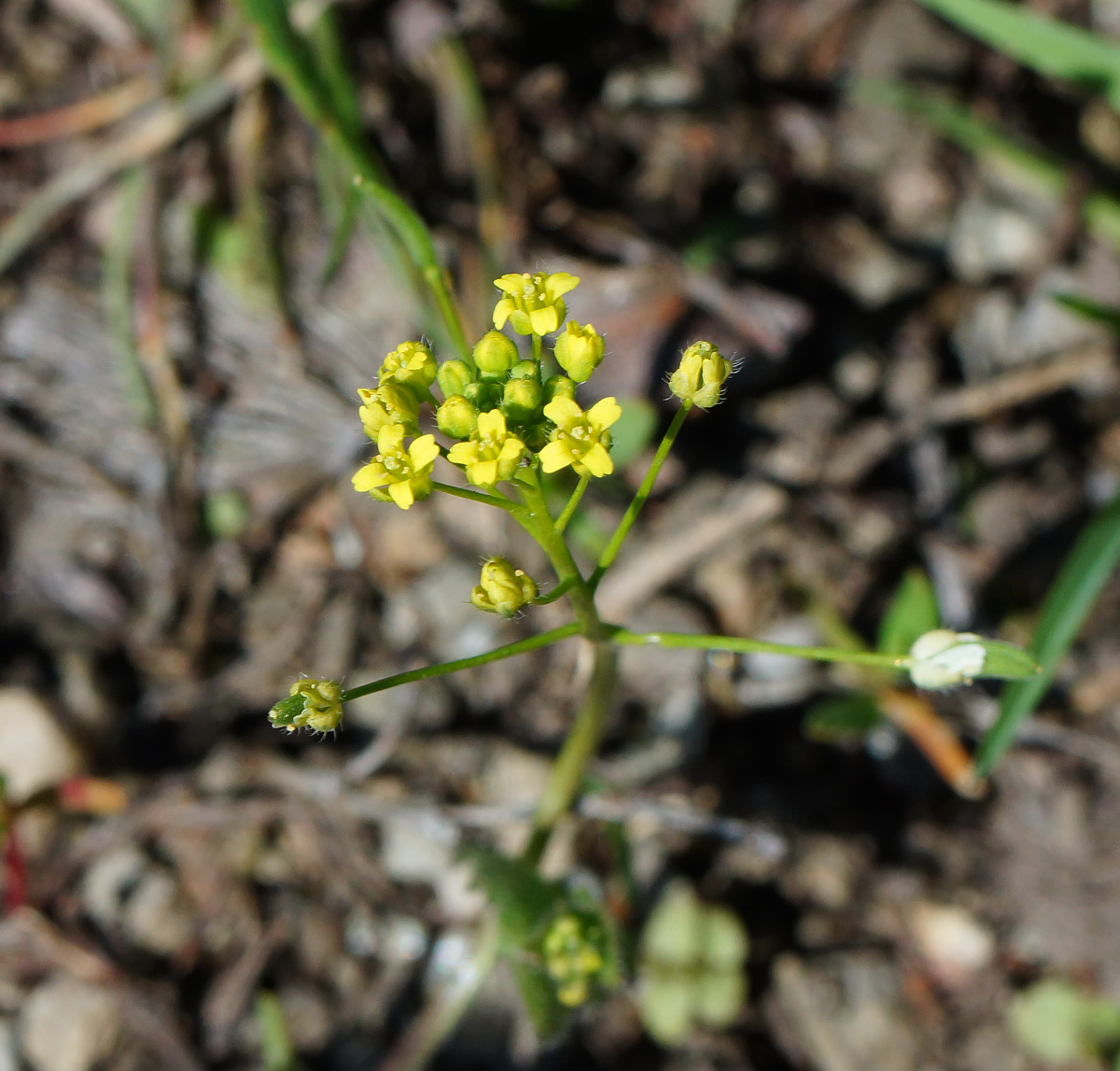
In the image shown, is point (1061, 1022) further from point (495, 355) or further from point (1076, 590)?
point (495, 355)

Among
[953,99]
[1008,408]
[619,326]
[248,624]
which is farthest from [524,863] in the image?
[953,99]

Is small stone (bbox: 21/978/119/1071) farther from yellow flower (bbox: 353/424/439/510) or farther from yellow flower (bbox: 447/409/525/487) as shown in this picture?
yellow flower (bbox: 447/409/525/487)

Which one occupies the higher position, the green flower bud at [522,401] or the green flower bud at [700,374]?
the green flower bud at [522,401]

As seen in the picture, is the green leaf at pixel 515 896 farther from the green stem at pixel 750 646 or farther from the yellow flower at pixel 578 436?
the yellow flower at pixel 578 436

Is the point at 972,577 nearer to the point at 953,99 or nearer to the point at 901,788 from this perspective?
the point at 901,788

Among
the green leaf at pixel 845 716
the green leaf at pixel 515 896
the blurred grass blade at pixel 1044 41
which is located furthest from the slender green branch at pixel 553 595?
the blurred grass blade at pixel 1044 41

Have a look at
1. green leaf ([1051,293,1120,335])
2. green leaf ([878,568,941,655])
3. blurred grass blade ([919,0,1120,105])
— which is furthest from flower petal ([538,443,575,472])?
blurred grass blade ([919,0,1120,105])

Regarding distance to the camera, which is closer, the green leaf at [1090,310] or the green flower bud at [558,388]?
the green flower bud at [558,388]

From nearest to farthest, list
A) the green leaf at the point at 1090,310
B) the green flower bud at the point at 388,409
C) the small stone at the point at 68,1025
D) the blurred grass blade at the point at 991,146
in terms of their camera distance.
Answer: the green flower bud at the point at 388,409
the small stone at the point at 68,1025
the green leaf at the point at 1090,310
the blurred grass blade at the point at 991,146
